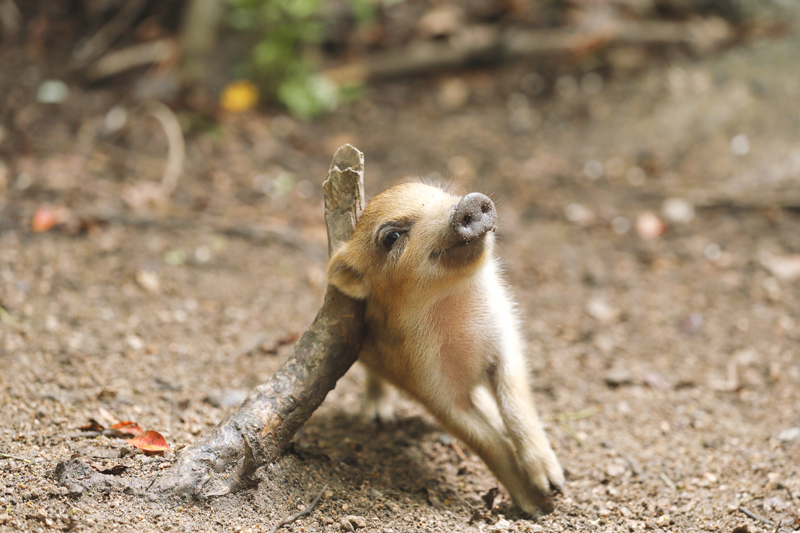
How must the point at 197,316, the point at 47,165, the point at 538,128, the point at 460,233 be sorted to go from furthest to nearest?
the point at 538,128
the point at 47,165
the point at 197,316
the point at 460,233

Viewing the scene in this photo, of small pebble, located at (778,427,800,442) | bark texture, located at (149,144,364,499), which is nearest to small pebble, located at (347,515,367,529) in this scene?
bark texture, located at (149,144,364,499)

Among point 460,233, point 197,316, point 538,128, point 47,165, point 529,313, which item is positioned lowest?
point 529,313

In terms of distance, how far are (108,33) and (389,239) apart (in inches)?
290

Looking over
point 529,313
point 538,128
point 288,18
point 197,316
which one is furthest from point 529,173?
point 197,316

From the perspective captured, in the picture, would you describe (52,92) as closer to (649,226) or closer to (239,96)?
(239,96)

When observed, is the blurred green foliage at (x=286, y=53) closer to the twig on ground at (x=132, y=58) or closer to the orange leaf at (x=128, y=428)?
the twig on ground at (x=132, y=58)

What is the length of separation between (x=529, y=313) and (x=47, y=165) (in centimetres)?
523

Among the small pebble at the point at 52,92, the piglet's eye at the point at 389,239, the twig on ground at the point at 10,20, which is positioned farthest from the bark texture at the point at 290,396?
the twig on ground at the point at 10,20

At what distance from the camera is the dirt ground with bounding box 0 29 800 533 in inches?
137

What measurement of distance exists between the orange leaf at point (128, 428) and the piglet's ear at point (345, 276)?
4.15 feet

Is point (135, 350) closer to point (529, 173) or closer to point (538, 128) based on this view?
point (529, 173)

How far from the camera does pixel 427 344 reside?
3.82m

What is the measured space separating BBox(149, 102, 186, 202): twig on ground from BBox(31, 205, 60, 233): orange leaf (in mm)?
1191

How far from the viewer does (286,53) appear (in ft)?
29.8
